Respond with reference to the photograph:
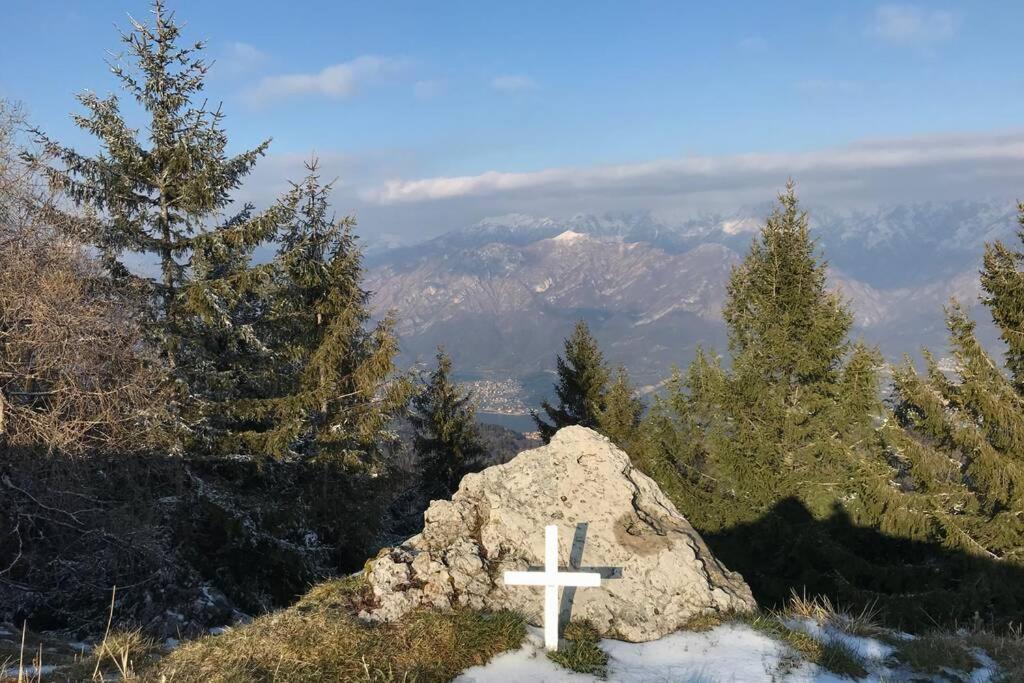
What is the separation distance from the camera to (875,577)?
14500 millimetres

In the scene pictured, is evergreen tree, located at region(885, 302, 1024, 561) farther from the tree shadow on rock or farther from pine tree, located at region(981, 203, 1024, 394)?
the tree shadow on rock

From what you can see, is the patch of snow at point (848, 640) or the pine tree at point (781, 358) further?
the pine tree at point (781, 358)

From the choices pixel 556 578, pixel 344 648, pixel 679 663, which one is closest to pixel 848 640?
pixel 679 663

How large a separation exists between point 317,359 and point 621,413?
14.0 m

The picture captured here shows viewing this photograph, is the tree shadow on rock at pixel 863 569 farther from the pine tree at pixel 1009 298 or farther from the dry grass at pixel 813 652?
the dry grass at pixel 813 652

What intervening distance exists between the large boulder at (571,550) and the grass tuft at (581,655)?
1.30 feet

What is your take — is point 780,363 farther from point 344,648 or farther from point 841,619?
point 344,648

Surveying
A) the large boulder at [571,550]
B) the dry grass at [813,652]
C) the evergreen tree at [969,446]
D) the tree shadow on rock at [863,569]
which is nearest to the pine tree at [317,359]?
the large boulder at [571,550]

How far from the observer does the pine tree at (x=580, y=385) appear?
2842 centimetres

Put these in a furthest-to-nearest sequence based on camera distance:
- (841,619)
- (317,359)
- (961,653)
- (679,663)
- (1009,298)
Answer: (317,359)
(1009,298)
(841,619)
(961,653)
(679,663)

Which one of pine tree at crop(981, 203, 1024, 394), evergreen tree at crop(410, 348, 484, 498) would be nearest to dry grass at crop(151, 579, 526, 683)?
pine tree at crop(981, 203, 1024, 394)

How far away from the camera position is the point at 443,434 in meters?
26.2

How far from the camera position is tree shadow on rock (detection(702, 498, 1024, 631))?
39.7 ft

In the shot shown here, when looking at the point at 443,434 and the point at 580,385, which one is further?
the point at 580,385
